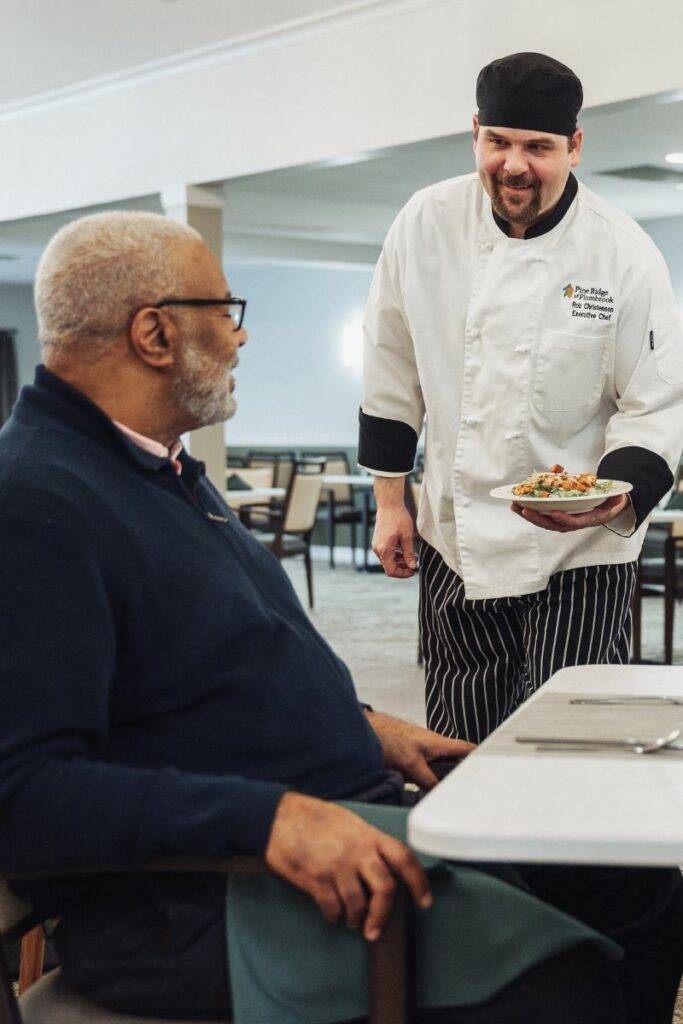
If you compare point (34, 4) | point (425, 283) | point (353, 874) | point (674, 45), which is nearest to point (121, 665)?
point (353, 874)

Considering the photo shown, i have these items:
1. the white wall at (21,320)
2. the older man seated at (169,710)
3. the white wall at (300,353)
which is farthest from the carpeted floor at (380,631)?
the white wall at (21,320)

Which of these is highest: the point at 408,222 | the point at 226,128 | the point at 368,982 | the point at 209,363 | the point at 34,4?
the point at 34,4

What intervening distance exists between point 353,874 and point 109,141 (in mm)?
5627

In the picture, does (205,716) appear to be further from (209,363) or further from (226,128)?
(226,128)

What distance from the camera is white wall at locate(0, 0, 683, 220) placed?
4.09 metres

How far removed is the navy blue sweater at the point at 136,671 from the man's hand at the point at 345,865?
2cm

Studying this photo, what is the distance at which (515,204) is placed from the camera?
6.08ft

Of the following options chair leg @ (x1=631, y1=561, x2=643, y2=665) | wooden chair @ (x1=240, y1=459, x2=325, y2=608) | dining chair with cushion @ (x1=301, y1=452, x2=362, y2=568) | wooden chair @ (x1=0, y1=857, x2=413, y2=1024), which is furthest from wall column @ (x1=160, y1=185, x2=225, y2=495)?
wooden chair @ (x1=0, y1=857, x2=413, y2=1024)

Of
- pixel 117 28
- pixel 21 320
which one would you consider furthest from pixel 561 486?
pixel 21 320

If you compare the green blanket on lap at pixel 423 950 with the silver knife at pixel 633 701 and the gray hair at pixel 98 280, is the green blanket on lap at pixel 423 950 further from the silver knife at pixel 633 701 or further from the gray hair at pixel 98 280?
the gray hair at pixel 98 280

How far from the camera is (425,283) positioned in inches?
79.2

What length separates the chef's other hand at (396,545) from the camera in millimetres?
2064

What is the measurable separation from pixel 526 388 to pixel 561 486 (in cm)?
26

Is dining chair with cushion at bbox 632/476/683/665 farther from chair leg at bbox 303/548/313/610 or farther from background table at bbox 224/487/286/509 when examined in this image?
background table at bbox 224/487/286/509
